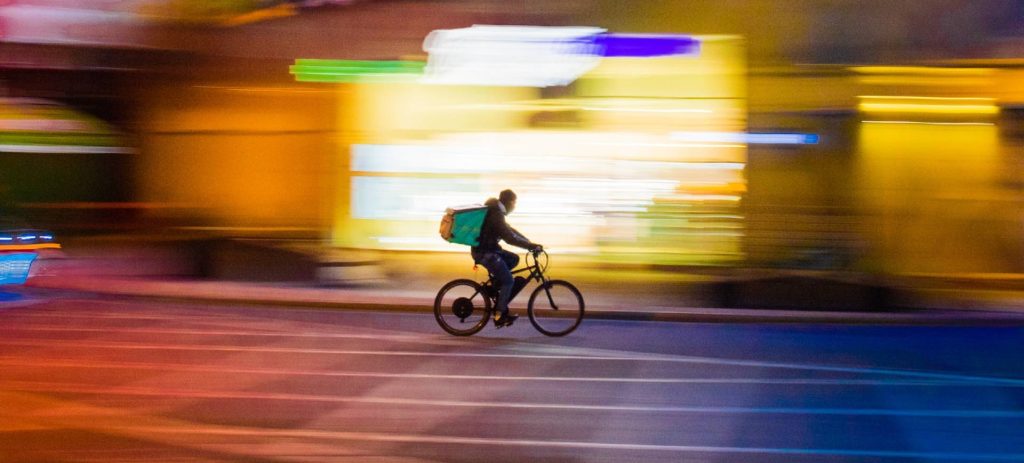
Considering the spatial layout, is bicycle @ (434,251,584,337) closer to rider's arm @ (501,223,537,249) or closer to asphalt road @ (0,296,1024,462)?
asphalt road @ (0,296,1024,462)

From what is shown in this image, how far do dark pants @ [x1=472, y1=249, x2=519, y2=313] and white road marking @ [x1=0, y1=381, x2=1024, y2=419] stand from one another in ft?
12.4

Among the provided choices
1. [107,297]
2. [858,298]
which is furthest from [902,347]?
[107,297]

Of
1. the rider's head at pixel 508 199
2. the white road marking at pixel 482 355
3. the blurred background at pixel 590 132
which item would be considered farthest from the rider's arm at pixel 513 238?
the blurred background at pixel 590 132

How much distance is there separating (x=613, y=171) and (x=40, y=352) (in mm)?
9887

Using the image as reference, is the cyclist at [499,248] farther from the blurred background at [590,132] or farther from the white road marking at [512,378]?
the blurred background at [590,132]

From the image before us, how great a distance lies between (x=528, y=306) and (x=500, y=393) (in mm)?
3795

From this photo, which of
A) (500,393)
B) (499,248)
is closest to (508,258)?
(499,248)

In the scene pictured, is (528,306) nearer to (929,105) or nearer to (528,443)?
(528,443)

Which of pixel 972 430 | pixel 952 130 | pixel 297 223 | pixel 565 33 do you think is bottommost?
pixel 972 430

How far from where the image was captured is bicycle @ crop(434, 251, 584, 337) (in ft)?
42.1

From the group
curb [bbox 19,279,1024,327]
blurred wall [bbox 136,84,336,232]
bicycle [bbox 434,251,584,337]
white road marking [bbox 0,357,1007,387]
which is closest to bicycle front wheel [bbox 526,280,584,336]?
bicycle [bbox 434,251,584,337]

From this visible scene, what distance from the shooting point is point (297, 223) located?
2048cm

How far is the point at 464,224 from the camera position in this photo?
41.0ft

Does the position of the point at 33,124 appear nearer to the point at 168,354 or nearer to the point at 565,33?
the point at 565,33
